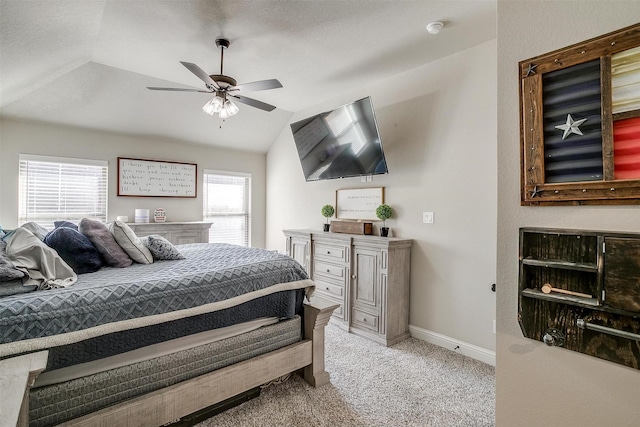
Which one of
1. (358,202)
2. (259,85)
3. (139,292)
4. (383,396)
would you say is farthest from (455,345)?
(259,85)

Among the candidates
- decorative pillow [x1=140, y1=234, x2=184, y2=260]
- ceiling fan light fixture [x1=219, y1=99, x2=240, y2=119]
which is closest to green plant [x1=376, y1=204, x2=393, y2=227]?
ceiling fan light fixture [x1=219, y1=99, x2=240, y2=119]

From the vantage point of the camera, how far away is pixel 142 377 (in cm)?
162

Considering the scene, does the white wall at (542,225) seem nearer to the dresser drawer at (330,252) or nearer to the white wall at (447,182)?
the white wall at (447,182)

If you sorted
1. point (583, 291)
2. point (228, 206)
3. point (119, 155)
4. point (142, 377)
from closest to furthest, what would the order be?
point (583, 291) → point (142, 377) → point (119, 155) → point (228, 206)

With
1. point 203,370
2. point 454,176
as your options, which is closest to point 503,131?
point 454,176

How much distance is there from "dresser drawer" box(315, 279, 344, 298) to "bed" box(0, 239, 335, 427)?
3.53ft

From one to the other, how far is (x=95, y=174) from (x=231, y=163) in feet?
6.39

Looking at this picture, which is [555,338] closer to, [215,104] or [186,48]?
[215,104]

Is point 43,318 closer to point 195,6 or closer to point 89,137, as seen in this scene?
point 195,6

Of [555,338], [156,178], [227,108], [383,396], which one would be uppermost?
[227,108]

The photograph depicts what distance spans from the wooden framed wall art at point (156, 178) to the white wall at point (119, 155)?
7 cm

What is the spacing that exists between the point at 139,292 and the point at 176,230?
296 cm

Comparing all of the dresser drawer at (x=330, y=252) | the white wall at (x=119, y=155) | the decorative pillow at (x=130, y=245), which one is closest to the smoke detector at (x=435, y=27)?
the dresser drawer at (x=330, y=252)

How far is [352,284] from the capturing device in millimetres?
3260
